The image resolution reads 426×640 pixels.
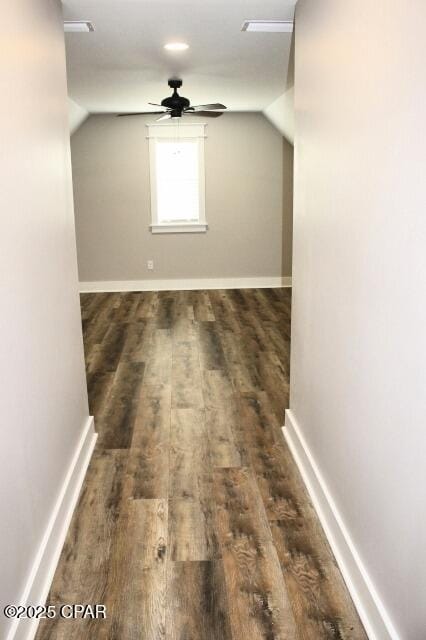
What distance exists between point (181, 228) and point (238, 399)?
4233 mm

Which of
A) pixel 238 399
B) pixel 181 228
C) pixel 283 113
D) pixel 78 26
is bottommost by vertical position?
pixel 238 399

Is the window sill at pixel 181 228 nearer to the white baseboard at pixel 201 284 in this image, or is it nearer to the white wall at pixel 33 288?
the white baseboard at pixel 201 284

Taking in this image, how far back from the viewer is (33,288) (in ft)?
7.19

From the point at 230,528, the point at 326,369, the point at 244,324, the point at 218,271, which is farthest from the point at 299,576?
the point at 218,271

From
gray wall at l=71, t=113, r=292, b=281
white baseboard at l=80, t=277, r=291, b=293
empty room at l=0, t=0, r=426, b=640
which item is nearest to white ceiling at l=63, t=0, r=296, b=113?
empty room at l=0, t=0, r=426, b=640

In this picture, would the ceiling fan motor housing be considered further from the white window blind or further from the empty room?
the white window blind

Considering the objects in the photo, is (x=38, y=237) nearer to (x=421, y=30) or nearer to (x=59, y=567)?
(x=59, y=567)

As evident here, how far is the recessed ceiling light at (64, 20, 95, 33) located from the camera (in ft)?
10.6

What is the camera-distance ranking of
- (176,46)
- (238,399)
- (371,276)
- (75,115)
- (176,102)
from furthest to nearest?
(75,115)
(176,102)
(238,399)
(176,46)
(371,276)

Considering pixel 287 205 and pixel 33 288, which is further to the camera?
pixel 287 205

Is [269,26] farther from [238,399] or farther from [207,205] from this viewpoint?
[207,205]

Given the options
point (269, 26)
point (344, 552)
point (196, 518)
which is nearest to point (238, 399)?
point (196, 518)

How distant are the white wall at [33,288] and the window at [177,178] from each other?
15.7 feet

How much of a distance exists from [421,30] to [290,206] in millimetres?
6428
